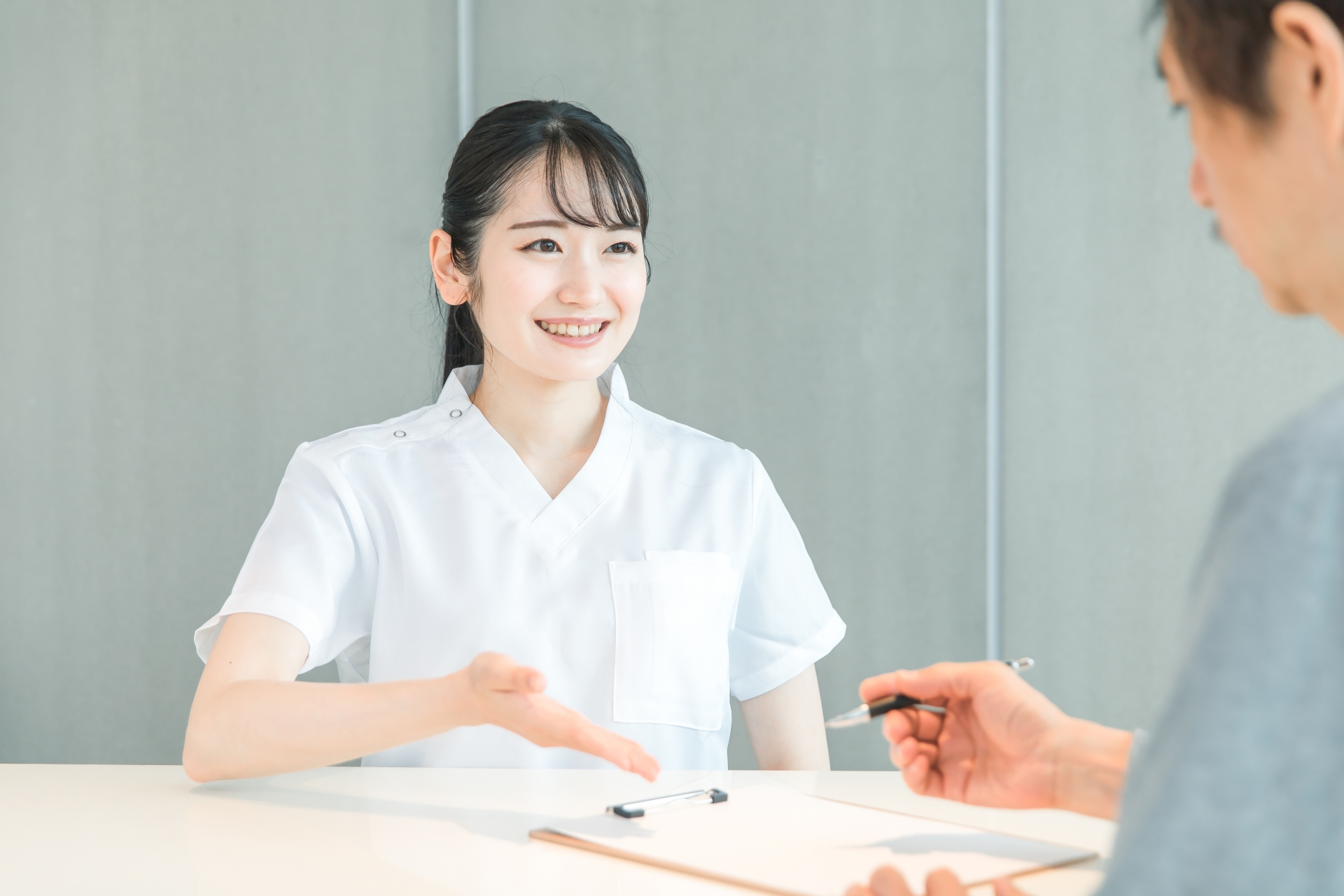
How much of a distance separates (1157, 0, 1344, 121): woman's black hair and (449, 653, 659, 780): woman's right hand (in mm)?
599

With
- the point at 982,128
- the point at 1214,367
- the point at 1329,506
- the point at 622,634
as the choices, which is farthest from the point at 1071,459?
the point at 1329,506

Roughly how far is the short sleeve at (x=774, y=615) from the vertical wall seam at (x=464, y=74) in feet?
3.92

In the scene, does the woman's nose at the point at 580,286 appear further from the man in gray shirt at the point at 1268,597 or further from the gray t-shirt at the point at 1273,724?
the gray t-shirt at the point at 1273,724

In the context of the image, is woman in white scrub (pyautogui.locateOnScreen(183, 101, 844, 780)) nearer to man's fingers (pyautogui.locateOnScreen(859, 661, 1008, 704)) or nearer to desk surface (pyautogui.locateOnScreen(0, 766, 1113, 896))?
desk surface (pyautogui.locateOnScreen(0, 766, 1113, 896))

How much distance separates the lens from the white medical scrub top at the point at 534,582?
128cm

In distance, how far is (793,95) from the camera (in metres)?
2.25

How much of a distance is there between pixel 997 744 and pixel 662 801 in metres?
0.28

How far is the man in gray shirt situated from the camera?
1.15ft

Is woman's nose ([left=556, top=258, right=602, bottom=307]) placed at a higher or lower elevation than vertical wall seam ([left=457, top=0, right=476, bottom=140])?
Answer: lower

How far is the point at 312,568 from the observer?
4.11 ft

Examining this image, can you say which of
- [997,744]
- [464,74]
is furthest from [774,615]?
[464,74]

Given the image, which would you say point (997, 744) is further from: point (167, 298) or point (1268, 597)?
point (167, 298)

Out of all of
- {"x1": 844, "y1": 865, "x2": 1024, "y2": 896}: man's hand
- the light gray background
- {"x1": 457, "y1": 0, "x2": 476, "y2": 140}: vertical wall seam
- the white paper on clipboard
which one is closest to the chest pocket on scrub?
the white paper on clipboard

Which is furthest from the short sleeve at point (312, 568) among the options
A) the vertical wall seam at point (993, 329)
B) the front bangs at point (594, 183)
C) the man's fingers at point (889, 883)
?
the vertical wall seam at point (993, 329)
